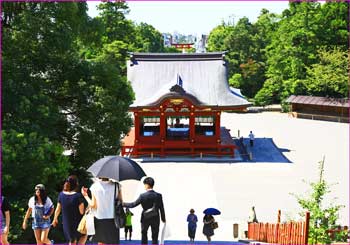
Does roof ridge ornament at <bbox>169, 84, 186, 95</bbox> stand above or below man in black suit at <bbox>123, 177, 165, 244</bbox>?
above

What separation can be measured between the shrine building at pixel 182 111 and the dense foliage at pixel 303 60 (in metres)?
12.2

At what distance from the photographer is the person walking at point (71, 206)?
710 centimetres

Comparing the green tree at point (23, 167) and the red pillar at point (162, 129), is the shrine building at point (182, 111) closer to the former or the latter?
the red pillar at point (162, 129)

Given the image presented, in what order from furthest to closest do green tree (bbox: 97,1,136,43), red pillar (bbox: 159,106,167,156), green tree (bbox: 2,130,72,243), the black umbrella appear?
green tree (bbox: 97,1,136,43), red pillar (bbox: 159,106,167,156), green tree (bbox: 2,130,72,243), the black umbrella

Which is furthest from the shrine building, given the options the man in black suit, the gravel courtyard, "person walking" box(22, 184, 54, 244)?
the man in black suit

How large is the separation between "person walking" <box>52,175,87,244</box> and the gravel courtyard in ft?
18.6

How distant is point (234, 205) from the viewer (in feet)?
61.5

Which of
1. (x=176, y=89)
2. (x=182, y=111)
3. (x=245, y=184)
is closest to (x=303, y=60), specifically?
(x=182, y=111)

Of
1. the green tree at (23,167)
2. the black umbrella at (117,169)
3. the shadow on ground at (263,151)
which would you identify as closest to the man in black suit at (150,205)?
the black umbrella at (117,169)

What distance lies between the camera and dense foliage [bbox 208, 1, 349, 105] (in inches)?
1686

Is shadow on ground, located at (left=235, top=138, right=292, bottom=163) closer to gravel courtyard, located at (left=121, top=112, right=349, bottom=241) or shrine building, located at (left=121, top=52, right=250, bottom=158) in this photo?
gravel courtyard, located at (left=121, top=112, right=349, bottom=241)

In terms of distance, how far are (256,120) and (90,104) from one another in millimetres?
30972

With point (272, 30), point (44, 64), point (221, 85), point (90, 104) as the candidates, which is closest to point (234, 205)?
point (90, 104)

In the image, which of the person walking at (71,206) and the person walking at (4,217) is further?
the person walking at (4,217)
